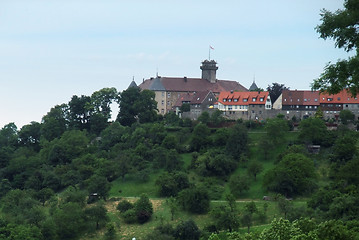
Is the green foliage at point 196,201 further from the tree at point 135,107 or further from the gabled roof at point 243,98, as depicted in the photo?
the tree at point 135,107

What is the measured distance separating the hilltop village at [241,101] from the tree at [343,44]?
208 ft

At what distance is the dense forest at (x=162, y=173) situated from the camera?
58469 millimetres

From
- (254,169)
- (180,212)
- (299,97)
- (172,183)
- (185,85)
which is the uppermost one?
(185,85)

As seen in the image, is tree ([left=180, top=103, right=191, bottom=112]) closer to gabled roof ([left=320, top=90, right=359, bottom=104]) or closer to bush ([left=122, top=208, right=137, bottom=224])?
gabled roof ([left=320, top=90, right=359, bottom=104])

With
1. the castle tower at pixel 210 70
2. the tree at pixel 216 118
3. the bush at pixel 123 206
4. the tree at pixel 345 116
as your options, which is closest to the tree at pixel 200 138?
the tree at pixel 216 118

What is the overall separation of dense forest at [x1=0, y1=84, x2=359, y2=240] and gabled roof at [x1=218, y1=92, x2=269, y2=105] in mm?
5546

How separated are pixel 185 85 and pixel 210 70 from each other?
6.30 meters

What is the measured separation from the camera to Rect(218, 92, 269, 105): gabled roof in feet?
305

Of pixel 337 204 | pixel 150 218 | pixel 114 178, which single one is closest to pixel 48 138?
pixel 114 178

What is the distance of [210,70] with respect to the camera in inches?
4562

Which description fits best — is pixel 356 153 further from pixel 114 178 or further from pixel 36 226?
pixel 36 226

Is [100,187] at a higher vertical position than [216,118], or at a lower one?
lower

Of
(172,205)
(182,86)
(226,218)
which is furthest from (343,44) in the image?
(182,86)

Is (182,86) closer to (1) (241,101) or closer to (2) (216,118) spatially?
(1) (241,101)
